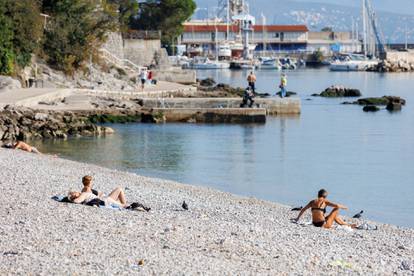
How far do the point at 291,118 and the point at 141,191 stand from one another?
2484 centimetres

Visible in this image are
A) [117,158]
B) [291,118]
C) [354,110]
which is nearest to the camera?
[117,158]

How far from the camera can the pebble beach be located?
38.4 ft

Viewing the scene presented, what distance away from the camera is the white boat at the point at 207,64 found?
130 meters

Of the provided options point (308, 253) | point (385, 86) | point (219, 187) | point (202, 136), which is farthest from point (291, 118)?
point (385, 86)

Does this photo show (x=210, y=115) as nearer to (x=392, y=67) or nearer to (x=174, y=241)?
(x=174, y=241)

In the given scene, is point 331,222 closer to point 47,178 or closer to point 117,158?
point 47,178

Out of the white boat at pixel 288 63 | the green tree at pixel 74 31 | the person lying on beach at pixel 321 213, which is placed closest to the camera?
the person lying on beach at pixel 321 213

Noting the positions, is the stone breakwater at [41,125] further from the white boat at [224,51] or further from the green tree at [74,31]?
the white boat at [224,51]

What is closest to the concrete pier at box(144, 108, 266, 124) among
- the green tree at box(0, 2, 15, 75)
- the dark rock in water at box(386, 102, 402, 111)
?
the green tree at box(0, 2, 15, 75)

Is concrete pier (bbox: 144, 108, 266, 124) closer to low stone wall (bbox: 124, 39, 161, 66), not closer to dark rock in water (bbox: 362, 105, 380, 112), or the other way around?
dark rock in water (bbox: 362, 105, 380, 112)

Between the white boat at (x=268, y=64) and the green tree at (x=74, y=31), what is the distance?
7894 cm

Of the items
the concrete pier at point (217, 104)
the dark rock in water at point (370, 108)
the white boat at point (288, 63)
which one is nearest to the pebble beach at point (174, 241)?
the concrete pier at point (217, 104)

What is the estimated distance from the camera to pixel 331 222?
1634 cm

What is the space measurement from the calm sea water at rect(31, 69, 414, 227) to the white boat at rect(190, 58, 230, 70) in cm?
8516
